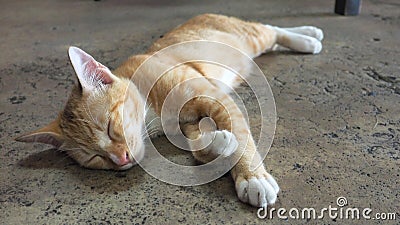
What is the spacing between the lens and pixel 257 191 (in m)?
1.18

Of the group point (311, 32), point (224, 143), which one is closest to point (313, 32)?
point (311, 32)

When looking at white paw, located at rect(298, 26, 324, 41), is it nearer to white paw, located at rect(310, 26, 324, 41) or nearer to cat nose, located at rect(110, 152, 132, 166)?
white paw, located at rect(310, 26, 324, 41)

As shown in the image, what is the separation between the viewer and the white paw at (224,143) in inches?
51.2

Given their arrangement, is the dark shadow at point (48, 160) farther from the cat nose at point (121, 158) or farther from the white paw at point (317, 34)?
the white paw at point (317, 34)

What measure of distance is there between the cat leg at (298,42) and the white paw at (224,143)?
3.28 ft

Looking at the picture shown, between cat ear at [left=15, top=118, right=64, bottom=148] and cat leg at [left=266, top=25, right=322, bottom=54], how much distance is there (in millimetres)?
1232

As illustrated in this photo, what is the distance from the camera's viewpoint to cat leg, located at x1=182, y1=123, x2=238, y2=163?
1302 mm

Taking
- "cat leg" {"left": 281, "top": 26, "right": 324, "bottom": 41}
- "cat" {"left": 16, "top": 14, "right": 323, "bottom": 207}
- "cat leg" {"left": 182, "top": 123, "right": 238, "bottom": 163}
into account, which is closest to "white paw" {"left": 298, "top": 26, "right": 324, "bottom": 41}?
"cat leg" {"left": 281, "top": 26, "right": 324, "bottom": 41}

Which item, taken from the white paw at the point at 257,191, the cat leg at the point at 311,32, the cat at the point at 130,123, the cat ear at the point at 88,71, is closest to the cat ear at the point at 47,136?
the cat at the point at 130,123

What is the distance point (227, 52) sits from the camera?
1893mm

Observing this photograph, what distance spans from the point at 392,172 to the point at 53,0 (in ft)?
9.91

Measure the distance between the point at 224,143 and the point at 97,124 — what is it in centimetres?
37

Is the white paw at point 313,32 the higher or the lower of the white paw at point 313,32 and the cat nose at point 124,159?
the lower

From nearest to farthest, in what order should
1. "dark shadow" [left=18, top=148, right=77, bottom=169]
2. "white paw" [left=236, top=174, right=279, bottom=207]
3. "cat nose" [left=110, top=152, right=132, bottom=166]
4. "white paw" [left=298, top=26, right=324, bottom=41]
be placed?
"white paw" [left=236, top=174, right=279, bottom=207] < "cat nose" [left=110, top=152, right=132, bottom=166] < "dark shadow" [left=18, top=148, right=77, bottom=169] < "white paw" [left=298, top=26, right=324, bottom=41]
